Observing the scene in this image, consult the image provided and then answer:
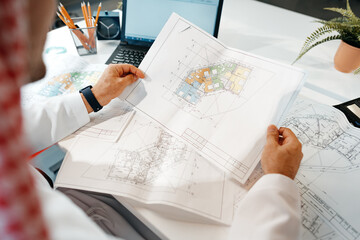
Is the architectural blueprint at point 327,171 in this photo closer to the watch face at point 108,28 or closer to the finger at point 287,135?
the finger at point 287,135

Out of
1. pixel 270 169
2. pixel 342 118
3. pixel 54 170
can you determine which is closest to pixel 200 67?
pixel 270 169

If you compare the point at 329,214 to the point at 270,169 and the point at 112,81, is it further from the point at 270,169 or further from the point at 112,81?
the point at 112,81

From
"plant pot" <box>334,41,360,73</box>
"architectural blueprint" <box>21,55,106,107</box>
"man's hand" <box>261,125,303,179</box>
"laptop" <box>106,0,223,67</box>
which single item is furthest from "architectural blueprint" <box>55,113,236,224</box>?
"plant pot" <box>334,41,360,73</box>

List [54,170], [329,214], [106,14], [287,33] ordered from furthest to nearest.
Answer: [287,33]
[106,14]
[54,170]
[329,214]

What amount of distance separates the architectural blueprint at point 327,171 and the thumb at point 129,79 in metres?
0.46

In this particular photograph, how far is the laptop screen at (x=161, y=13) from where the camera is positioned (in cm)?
83

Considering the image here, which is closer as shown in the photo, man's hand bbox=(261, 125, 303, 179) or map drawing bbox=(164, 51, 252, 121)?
man's hand bbox=(261, 125, 303, 179)

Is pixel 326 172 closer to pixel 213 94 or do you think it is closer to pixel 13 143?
pixel 213 94

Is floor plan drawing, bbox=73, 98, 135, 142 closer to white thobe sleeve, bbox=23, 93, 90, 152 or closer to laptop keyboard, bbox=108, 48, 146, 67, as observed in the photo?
white thobe sleeve, bbox=23, 93, 90, 152

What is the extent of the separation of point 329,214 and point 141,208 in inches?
15.9

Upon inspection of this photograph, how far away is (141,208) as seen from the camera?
1.65 ft

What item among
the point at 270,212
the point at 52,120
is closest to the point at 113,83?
the point at 52,120

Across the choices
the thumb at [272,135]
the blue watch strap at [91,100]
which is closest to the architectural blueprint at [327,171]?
the thumb at [272,135]

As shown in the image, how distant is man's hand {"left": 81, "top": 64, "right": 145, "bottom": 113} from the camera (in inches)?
26.3
